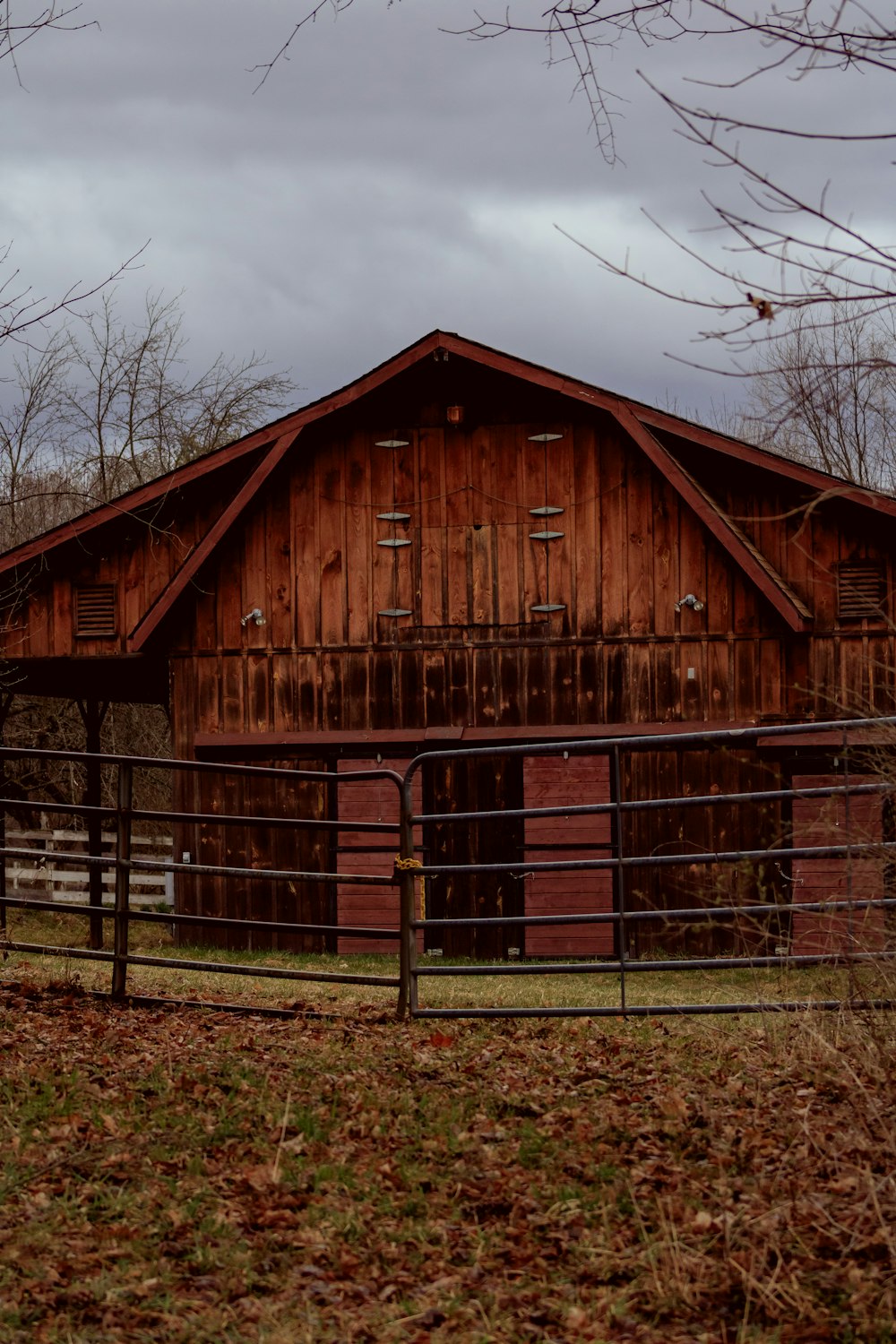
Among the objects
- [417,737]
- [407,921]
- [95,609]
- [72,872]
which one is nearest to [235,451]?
[95,609]

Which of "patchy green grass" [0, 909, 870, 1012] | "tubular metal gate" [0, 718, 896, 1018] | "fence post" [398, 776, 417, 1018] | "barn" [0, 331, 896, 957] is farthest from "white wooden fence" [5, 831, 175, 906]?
"fence post" [398, 776, 417, 1018]

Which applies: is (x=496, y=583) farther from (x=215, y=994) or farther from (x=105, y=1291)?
(x=105, y=1291)

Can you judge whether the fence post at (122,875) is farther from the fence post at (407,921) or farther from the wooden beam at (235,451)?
the wooden beam at (235,451)

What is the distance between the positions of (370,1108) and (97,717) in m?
14.1

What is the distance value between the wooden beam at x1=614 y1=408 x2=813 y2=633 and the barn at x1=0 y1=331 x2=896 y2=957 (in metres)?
Answer: 0.07

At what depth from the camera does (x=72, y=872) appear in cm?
2584

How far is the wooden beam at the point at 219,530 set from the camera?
16.6 m

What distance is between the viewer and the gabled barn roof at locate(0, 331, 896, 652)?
15.5m

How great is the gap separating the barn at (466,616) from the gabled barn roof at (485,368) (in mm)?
39

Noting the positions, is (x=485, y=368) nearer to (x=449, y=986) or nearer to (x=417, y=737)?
(x=417, y=737)

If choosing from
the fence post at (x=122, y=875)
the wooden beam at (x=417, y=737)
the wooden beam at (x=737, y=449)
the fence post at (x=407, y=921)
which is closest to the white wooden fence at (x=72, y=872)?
the wooden beam at (x=417, y=737)

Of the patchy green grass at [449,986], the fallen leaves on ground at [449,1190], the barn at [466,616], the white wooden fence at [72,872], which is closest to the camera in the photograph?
the fallen leaves on ground at [449,1190]

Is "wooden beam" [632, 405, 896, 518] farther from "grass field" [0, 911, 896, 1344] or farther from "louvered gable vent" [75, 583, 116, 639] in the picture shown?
"grass field" [0, 911, 896, 1344]

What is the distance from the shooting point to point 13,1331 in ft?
14.8
